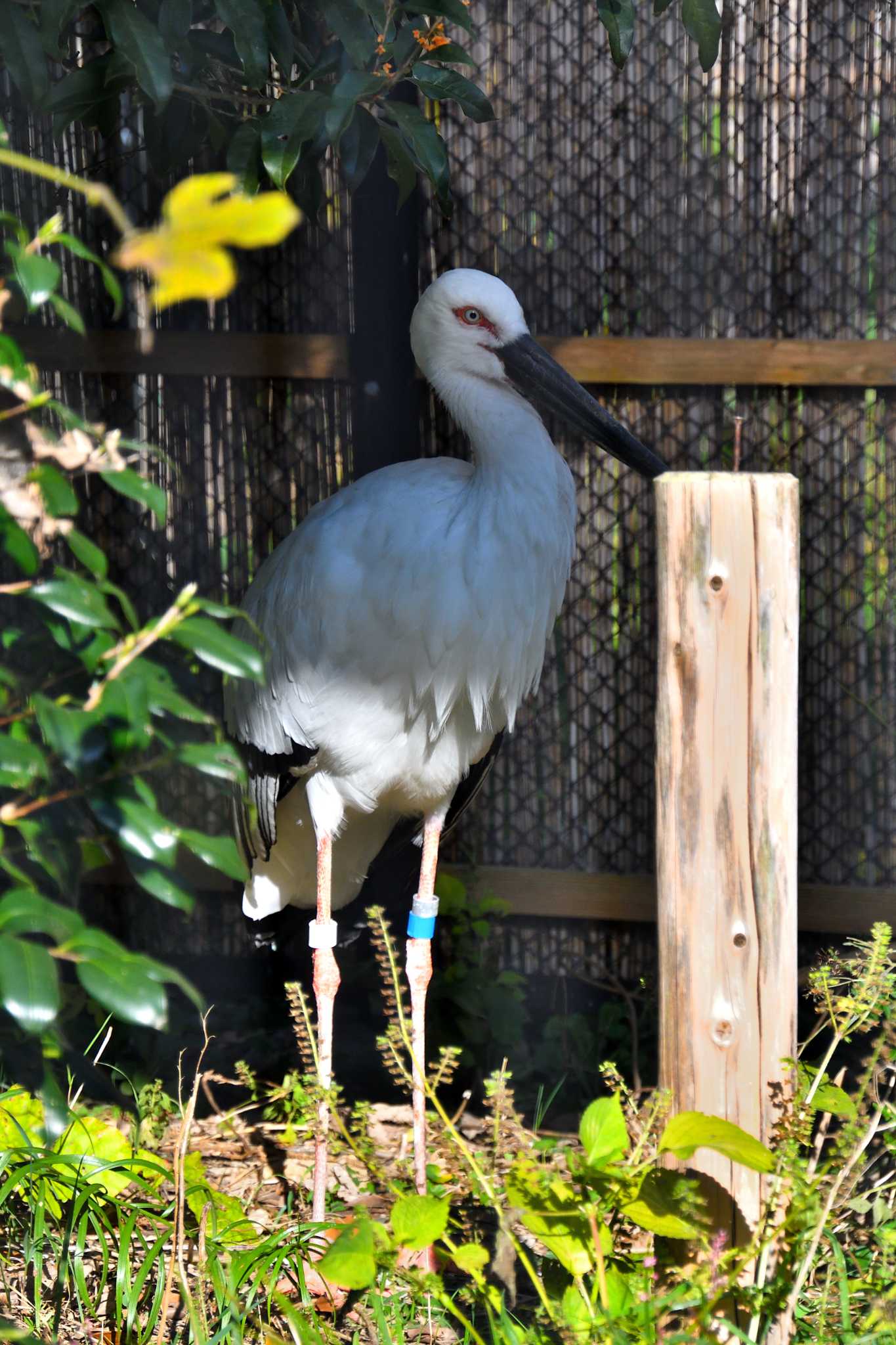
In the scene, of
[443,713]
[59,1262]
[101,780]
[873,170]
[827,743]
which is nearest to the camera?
[101,780]

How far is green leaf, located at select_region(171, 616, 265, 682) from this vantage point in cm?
117

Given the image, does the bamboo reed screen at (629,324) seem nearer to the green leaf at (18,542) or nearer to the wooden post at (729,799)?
the wooden post at (729,799)

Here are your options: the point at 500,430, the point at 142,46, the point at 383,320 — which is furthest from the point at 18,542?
the point at 383,320

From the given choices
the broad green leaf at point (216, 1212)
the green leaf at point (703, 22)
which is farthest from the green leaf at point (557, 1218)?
the green leaf at point (703, 22)

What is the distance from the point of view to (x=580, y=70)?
9.78 ft

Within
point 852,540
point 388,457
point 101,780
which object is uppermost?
point 388,457

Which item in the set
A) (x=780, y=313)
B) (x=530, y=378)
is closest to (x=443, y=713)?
(x=530, y=378)

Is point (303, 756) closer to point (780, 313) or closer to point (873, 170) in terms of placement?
point (780, 313)

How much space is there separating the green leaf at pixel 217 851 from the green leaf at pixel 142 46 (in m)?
1.06

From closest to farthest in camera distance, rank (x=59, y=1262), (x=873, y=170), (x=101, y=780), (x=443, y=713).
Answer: (x=101, y=780)
(x=59, y=1262)
(x=443, y=713)
(x=873, y=170)

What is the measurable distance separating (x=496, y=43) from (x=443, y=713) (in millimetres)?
1625

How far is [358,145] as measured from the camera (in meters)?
2.17

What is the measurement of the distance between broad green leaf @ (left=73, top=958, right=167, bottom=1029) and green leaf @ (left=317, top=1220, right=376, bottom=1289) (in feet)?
2.30

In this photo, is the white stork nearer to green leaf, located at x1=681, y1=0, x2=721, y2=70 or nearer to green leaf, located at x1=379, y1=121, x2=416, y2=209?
green leaf, located at x1=379, y1=121, x2=416, y2=209
